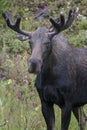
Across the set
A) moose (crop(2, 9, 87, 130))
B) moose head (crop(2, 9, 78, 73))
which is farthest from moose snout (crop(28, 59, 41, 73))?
moose (crop(2, 9, 87, 130))

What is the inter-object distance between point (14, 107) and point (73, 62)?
1.18m

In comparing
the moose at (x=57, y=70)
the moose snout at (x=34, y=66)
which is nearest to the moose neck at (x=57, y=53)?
the moose at (x=57, y=70)

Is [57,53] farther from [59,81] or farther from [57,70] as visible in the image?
[59,81]

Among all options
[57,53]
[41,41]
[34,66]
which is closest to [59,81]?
[57,53]

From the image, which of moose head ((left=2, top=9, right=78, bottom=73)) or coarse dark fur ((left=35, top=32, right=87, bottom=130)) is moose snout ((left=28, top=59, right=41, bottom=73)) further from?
coarse dark fur ((left=35, top=32, right=87, bottom=130))

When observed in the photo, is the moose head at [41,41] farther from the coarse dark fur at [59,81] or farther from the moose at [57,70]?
the coarse dark fur at [59,81]

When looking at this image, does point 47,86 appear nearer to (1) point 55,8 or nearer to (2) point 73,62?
(2) point 73,62

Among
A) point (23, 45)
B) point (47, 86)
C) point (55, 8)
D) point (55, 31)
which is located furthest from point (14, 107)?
point (55, 8)

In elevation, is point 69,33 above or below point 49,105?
below

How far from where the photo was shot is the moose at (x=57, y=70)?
7.54 meters

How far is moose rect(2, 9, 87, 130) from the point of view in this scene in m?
7.54

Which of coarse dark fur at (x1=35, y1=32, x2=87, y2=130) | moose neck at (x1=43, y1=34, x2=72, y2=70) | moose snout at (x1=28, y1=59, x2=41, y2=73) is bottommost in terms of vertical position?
coarse dark fur at (x1=35, y1=32, x2=87, y2=130)

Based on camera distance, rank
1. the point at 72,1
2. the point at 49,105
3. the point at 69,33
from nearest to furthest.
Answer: the point at 49,105 < the point at 69,33 < the point at 72,1

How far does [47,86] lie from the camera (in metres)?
7.87
